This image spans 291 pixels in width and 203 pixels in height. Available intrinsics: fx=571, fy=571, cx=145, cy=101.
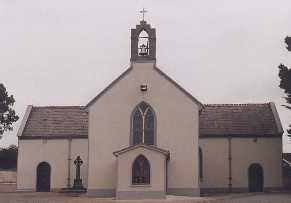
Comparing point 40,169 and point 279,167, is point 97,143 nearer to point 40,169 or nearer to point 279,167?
point 40,169

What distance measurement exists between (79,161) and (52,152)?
4272mm

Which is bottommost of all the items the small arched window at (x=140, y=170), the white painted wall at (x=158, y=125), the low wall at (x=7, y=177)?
the low wall at (x=7, y=177)

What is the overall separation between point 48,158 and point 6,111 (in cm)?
2319

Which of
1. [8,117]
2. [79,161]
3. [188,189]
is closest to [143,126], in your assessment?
[188,189]

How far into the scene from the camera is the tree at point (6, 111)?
6965 centimetres

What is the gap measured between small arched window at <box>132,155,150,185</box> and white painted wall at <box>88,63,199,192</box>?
281 cm

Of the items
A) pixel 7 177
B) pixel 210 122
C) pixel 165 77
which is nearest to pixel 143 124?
pixel 165 77

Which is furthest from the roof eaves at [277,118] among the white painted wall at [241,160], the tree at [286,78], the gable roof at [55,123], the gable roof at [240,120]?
the gable roof at [55,123]

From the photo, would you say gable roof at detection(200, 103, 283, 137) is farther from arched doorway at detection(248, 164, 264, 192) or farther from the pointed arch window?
the pointed arch window

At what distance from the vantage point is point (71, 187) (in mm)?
48438

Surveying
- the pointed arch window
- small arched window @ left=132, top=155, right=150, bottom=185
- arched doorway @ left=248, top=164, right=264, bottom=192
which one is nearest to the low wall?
the pointed arch window

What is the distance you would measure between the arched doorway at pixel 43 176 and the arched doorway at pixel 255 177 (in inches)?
681

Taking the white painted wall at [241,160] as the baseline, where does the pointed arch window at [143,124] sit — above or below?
above

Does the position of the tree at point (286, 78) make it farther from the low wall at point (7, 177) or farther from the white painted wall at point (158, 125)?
the low wall at point (7, 177)
